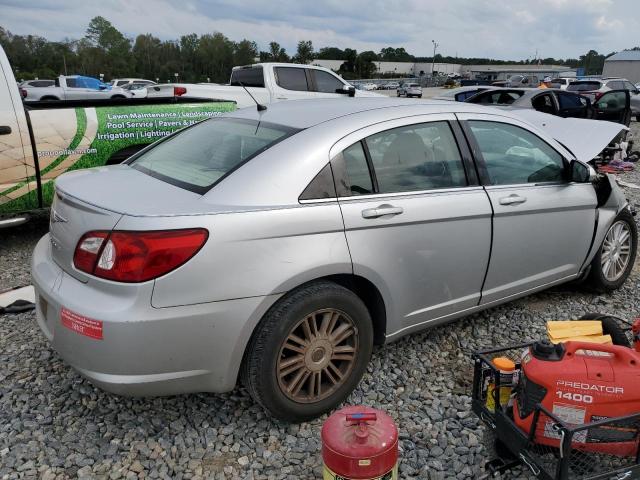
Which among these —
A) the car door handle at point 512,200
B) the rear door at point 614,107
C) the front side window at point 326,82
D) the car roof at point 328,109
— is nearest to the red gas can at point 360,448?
the car roof at point 328,109

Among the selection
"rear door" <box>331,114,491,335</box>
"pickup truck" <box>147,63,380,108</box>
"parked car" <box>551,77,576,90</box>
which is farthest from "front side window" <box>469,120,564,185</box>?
"parked car" <box>551,77,576,90</box>

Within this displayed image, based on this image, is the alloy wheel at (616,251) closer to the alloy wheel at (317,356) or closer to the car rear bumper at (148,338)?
the alloy wheel at (317,356)

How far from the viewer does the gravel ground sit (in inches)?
94.9

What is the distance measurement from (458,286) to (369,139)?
1018 mm

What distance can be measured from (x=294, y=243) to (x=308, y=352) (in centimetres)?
54

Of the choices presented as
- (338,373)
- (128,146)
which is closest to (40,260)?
(338,373)

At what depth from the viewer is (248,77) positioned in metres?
10.9

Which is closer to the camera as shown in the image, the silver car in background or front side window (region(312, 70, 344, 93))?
the silver car in background

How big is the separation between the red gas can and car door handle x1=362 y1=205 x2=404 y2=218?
96 cm

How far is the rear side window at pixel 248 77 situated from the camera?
1040cm

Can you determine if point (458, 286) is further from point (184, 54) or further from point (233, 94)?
point (184, 54)

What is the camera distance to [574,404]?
214cm

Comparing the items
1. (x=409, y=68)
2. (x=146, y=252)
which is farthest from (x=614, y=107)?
(x=409, y=68)

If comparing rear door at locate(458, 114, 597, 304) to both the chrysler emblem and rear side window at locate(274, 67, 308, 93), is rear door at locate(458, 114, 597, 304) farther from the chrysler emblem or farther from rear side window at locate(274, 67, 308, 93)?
rear side window at locate(274, 67, 308, 93)
